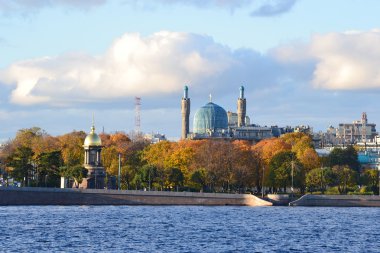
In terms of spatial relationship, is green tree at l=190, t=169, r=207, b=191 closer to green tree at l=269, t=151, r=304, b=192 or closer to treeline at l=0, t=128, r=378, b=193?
treeline at l=0, t=128, r=378, b=193

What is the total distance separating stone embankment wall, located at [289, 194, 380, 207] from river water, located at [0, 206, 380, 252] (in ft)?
43.6

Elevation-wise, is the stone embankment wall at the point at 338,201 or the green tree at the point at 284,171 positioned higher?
the green tree at the point at 284,171

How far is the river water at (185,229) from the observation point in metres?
94.8

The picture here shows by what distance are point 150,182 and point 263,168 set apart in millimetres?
20529

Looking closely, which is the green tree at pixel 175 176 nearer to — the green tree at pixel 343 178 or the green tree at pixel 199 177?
the green tree at pixel 199 177

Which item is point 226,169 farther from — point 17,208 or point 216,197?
point 17,208

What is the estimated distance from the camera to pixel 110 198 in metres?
168

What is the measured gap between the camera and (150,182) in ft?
611

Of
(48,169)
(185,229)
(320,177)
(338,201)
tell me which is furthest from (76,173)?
(185,229)

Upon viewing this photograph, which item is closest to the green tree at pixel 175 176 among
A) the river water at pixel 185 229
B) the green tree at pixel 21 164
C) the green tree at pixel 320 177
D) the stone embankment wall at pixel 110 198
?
the stone embankment wall at pixel 110 198

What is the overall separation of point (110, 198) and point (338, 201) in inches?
1358

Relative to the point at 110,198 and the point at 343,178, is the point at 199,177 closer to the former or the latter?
the point at 110,198

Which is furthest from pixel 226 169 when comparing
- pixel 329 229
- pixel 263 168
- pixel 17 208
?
pixel 329 229

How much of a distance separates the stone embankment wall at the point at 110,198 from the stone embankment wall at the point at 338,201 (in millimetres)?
5455
